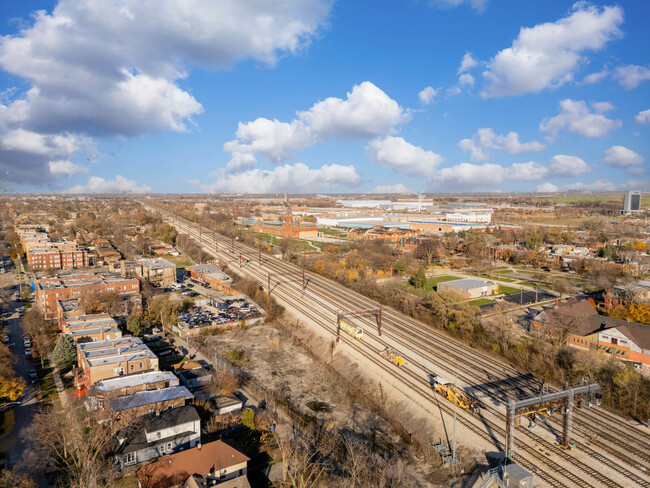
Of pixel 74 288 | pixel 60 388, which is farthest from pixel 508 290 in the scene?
pixel 74 288

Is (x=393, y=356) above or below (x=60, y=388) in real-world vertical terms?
above

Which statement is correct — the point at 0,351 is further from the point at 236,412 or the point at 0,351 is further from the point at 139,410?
the point at 236,412

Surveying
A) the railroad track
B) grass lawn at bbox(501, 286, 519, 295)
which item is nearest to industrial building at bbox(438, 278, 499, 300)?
grass lawn at bbox(501, 286, 519, 295)

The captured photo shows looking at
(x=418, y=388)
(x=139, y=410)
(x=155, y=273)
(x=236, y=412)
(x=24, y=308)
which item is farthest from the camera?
(x=155, y=273)

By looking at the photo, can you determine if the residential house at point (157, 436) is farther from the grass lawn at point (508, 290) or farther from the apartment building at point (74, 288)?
the grass lawn at point (508, 290)

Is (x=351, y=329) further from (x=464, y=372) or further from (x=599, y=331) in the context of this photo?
(x=599, y=331)

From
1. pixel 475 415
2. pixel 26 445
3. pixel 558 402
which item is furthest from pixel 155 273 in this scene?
pixel 558 402
